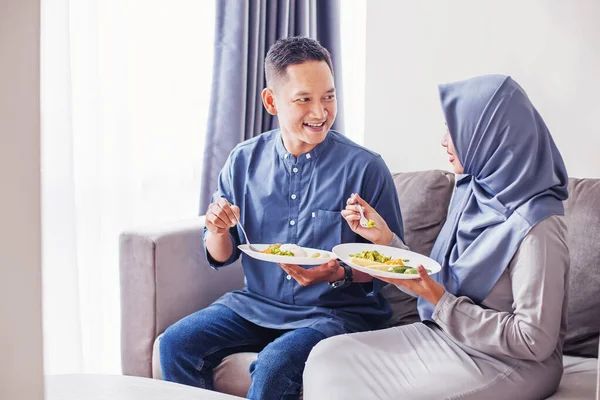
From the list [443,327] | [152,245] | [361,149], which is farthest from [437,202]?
[152,245]

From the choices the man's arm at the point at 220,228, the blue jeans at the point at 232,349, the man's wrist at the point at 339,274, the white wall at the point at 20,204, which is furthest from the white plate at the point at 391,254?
the white wall at the point at 20,204

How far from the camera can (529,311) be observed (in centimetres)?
147

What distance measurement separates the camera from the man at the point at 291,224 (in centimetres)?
193

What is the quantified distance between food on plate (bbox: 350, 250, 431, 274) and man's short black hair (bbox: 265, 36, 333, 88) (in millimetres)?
666

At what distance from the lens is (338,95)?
122 inches

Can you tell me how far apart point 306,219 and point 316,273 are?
0.21m

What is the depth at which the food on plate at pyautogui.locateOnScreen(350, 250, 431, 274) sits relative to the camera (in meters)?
1.60

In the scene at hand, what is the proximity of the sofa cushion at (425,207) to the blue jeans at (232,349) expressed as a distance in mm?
546

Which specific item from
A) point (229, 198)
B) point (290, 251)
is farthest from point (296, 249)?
point (229, 198)

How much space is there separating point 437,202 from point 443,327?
0.71 metres

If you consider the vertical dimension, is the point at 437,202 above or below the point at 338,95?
below

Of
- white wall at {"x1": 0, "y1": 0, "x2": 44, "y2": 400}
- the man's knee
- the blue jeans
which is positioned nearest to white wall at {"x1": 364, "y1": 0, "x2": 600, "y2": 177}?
the blue jeans

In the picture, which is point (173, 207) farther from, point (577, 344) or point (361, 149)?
point (577, 344)

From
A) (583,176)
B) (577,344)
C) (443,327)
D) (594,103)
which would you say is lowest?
(577,344)
